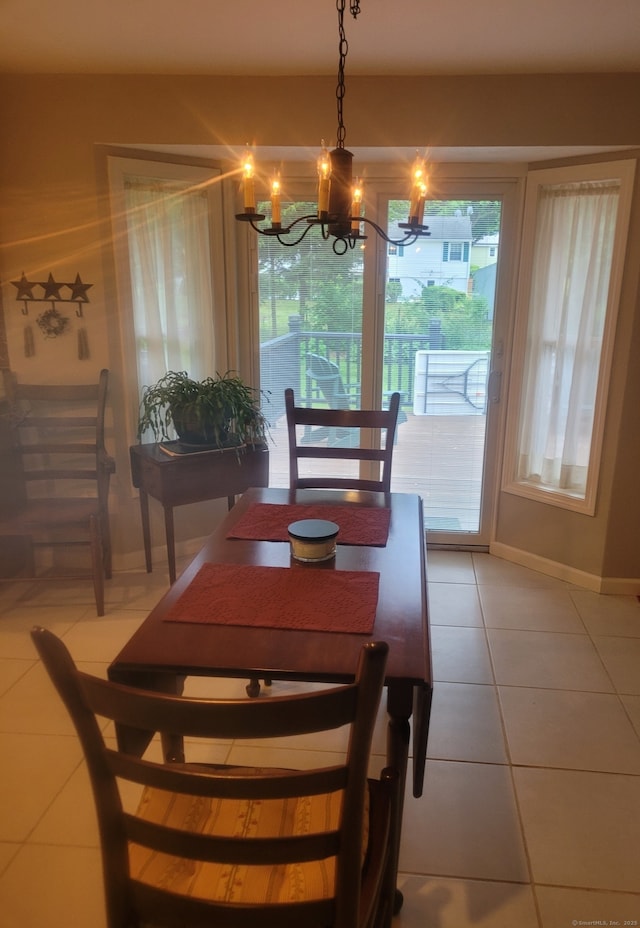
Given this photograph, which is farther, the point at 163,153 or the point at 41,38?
the point at 163,153

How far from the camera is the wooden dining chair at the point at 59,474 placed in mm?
2994

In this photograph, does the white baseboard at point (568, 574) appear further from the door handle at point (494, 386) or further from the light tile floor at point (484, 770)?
the door handle at point (494, 386)

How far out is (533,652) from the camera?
109 inches

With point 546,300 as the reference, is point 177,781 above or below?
below

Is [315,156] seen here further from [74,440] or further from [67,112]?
[74,440]

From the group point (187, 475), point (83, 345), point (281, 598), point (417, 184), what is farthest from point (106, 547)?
point (417, 184)

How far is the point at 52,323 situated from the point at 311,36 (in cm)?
179

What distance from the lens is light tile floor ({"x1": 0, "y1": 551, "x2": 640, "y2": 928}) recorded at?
167cm

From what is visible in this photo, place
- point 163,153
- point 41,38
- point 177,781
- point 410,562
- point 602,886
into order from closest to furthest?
1. point 177,781
2. point 602,886
3. point 410,562
4. point 41,38
5. point 163,153

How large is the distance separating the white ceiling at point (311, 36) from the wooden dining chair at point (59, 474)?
141 cm

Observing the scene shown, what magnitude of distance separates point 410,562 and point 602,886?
987mm

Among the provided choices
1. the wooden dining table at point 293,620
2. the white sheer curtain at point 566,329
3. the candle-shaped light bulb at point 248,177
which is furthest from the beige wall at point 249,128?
the wooden dining table at point 293,620

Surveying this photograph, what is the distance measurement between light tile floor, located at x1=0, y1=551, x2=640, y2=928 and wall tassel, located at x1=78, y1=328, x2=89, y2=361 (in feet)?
4.04

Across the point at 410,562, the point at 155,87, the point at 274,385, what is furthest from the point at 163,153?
the point at 410,562
